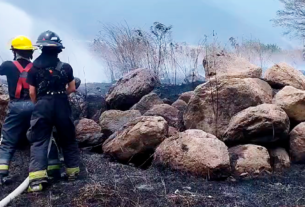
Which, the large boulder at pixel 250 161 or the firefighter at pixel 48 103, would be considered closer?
the firefighter at pixel 48 103

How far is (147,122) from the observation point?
516 cm

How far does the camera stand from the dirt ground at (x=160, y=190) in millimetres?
3898

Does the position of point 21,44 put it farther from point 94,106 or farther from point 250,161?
point 250,161

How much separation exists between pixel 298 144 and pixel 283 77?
5.36 ft

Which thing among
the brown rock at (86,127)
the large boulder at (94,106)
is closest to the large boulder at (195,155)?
the brown rock at (86,127)

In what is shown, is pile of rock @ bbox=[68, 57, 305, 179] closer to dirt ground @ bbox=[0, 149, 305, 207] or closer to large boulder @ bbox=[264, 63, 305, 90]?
large boulder @ bbox=[264, 63, 305, 90]

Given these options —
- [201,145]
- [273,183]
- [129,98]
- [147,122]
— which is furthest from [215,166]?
[129,98]

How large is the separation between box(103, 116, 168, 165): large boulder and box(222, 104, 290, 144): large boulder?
31.8 inches

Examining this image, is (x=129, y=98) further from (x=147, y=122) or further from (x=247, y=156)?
(x=247, y=156)

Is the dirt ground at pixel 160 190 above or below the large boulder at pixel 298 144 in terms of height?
below

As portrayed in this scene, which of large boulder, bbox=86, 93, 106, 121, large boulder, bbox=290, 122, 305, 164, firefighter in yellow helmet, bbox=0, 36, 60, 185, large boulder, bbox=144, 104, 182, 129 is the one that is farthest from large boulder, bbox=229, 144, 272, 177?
large boulder, bbox=86, 93, 106, 121

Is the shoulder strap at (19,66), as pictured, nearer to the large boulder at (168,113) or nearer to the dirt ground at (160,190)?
the dirt ground at (160,190)

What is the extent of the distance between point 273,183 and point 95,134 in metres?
2.49

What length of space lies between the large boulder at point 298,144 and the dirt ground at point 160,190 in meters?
0.14
